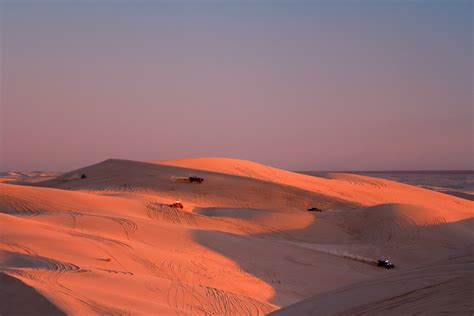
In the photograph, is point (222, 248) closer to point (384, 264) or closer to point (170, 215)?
point (384, 264)

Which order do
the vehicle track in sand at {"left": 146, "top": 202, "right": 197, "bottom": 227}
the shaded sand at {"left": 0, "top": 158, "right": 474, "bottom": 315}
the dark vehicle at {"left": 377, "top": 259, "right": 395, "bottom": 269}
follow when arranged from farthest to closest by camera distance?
the vehicle track in sand at {"left": 146, "top": 202, "right": 197, "bottom": 227}, the dark vehicle at {"left": 377, "top": 259, "right": 395, "bottom": 269}, the shaded sand at {"left": 0, "top": 158, "right": 474, "bottom": 315}

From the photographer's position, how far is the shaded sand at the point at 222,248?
26.9ft

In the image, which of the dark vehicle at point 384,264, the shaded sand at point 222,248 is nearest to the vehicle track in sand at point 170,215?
the shaded sand at point 222,248

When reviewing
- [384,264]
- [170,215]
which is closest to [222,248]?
[384,264]

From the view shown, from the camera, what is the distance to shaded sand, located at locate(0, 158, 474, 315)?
8.21m

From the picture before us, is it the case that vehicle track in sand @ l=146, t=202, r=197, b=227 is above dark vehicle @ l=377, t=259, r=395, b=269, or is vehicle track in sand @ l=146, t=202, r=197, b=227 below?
above

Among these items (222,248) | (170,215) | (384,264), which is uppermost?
(170,215)

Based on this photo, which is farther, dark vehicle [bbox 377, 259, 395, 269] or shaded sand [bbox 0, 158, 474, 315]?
dark vehicle [bbox 377, 259, 395, 269]

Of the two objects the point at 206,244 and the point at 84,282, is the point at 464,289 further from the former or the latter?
the point at 206,244

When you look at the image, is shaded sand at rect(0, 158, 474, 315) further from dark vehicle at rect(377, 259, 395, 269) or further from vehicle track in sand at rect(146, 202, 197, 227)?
dark vehicle at rect(377, 259, 395, 269)

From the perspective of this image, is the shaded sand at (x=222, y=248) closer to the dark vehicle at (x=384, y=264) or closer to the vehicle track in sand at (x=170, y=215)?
the vehicle track in sand at (x=170, y=215)

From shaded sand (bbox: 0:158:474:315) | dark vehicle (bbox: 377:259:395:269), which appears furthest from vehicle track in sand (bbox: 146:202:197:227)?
dark vehicle (bbox: 377:259:395:269)

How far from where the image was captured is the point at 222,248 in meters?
16.1

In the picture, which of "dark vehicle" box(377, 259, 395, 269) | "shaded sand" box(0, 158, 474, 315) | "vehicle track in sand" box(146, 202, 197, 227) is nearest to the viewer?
"shaded sand" box(0, 158, 474, 315)
